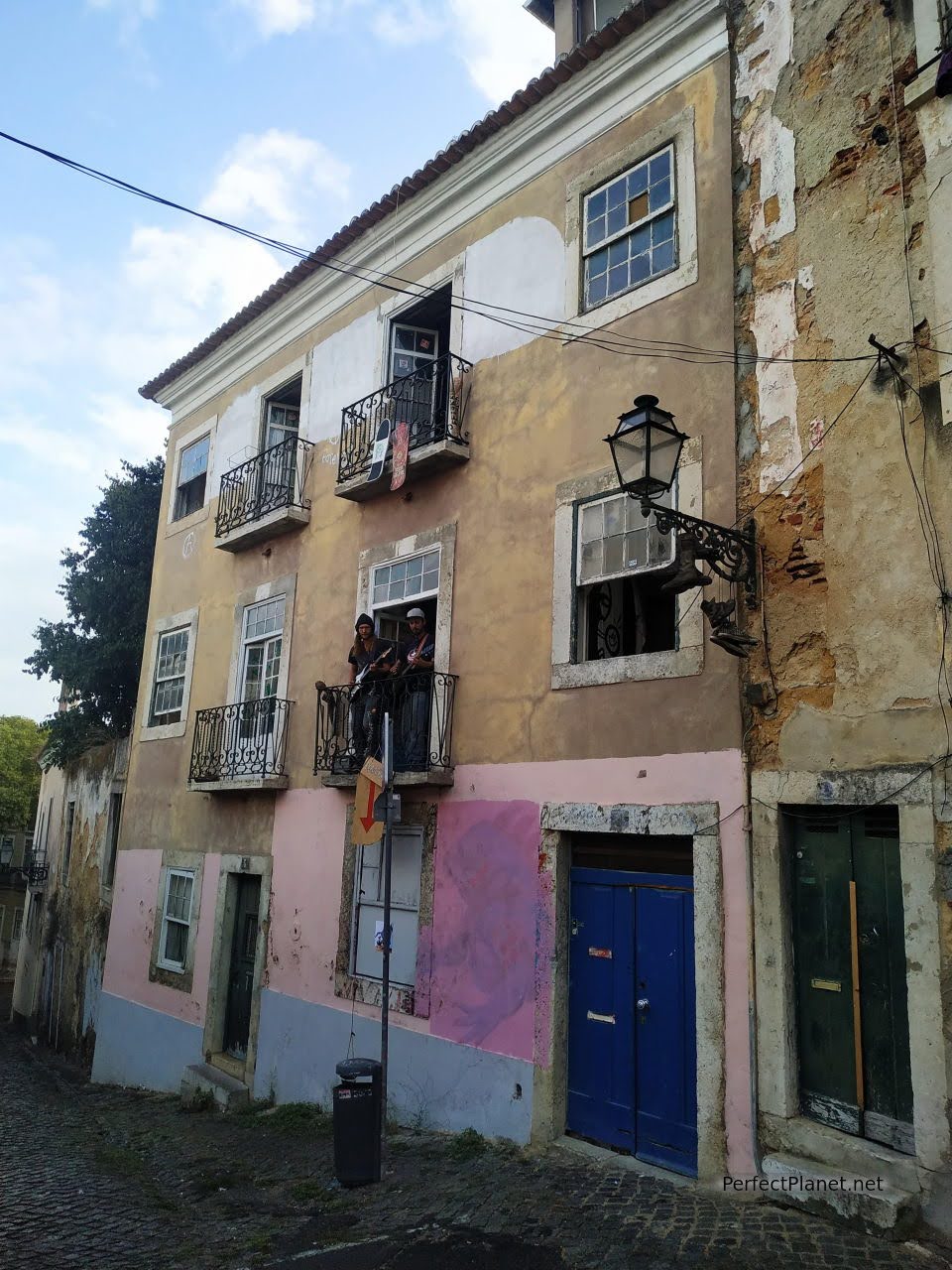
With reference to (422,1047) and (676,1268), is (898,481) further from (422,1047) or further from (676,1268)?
(422,1047)

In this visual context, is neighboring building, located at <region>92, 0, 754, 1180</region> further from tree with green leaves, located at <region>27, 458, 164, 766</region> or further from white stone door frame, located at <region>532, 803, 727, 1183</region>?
tree with green leaves, located at <region>27, 458, 164, 766</region>

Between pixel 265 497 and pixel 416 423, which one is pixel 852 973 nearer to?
pixel 416 423

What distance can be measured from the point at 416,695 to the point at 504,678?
1.08 metres

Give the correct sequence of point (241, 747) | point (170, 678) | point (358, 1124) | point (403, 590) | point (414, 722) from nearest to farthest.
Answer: point (358, 1124), point (414, 722), point (403, 590), point (241, 747), point (170, 678)

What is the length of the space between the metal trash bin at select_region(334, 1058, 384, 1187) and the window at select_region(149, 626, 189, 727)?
7.41 meters

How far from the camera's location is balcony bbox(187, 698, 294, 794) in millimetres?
10953

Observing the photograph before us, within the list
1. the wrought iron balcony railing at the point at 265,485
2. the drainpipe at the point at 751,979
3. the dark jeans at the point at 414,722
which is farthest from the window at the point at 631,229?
the wrought iron balcony railing at the point at 265,485

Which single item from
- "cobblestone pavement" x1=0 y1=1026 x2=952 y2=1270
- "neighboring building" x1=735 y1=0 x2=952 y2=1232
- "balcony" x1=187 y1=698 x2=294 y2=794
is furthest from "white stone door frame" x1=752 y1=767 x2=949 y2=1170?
"balcony" x1=187 y1=698 x2=294 y2=794

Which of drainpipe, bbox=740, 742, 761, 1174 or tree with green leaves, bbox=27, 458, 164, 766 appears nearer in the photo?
drainpipe, bbox=740, 742, 761, 1174

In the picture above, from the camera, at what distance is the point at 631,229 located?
8.23m

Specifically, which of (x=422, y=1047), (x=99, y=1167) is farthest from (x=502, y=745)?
(x=99, y=1167)

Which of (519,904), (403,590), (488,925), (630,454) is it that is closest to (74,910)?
A: (403,590)

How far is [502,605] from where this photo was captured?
8.62 meters

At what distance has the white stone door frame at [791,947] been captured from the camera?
5270 mm
